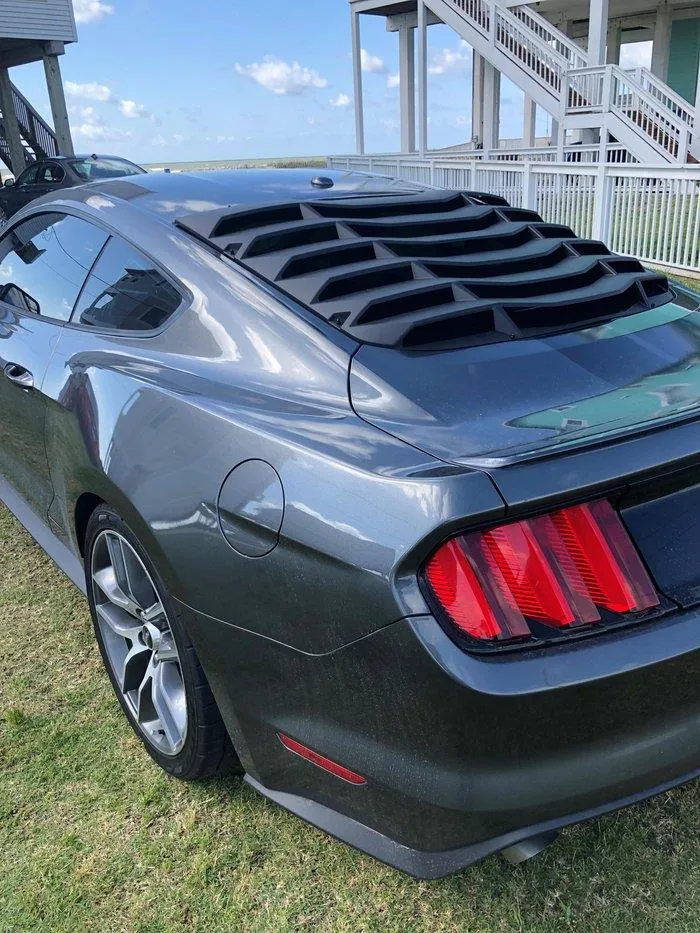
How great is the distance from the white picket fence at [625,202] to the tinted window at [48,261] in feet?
25.4

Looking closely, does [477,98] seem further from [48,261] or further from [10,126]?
[48,261]

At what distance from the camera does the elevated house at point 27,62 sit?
2044 cm

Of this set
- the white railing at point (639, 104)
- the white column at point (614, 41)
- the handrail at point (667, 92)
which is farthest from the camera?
the white column at point (614, 41)

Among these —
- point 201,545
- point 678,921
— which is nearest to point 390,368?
point 201,545

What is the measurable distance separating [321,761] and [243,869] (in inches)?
22.7

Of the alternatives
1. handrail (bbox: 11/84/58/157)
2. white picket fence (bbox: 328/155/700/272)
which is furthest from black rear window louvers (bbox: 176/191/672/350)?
handrail (bbox: 11/84/58/157)

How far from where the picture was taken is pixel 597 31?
15711mm

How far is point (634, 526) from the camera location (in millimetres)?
1646

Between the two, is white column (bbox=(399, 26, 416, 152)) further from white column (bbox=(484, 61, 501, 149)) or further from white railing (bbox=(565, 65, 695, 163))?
white railing (bbox=(565, 65, 695, 163))

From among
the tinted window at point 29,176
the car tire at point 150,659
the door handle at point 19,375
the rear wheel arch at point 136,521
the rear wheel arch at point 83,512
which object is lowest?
the car tire at point 150,659

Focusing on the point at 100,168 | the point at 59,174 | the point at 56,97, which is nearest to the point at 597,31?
the point at 100,168

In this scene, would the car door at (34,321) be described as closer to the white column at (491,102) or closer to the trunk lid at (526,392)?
the trunk lid at (526,392)

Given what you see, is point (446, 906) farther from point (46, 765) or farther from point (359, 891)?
point (46, 765)

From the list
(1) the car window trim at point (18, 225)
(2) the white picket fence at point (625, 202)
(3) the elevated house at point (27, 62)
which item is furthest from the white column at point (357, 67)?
(1) the car window trim at point (18, 225)
